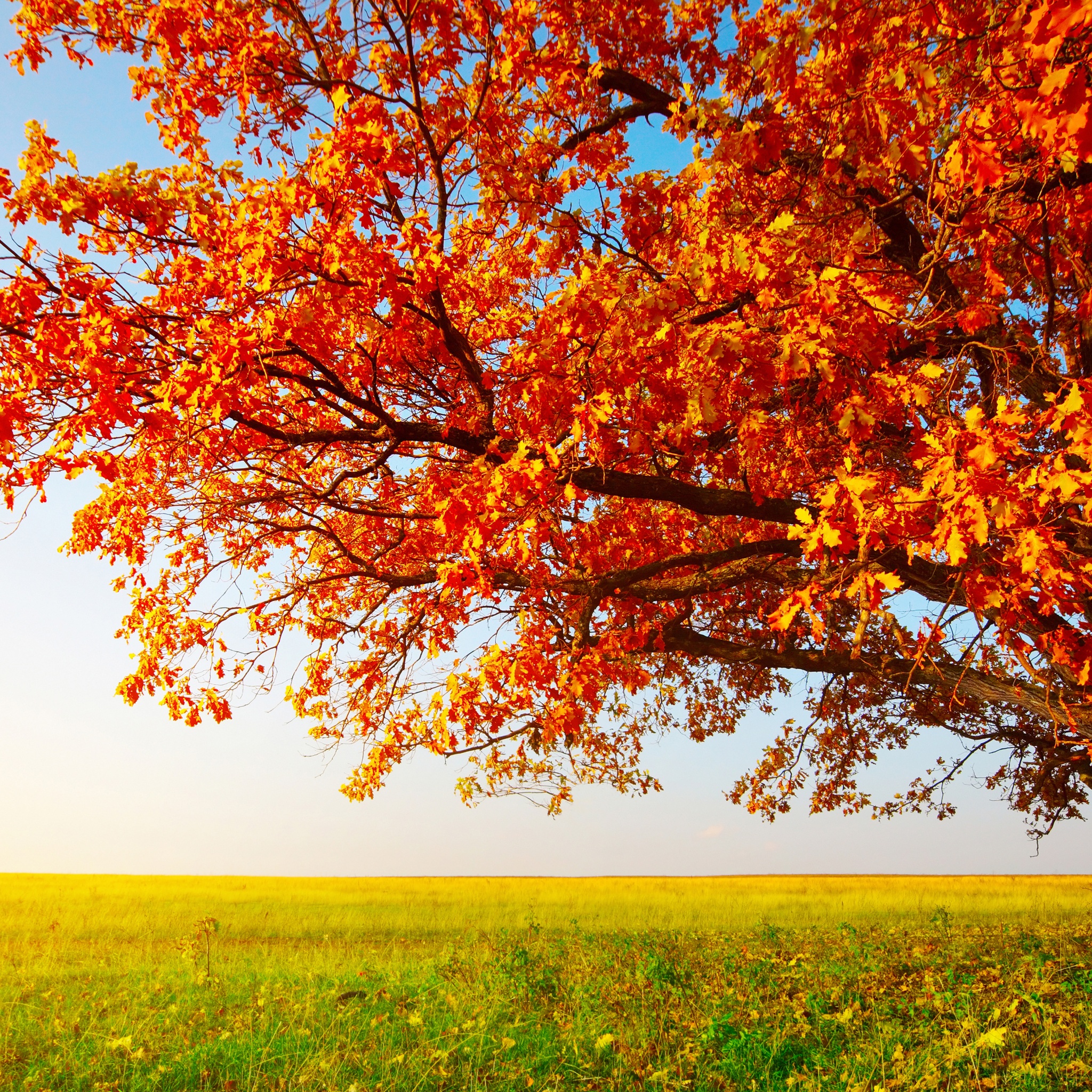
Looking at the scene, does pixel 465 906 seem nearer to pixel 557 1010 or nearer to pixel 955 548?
pixel 557 1010

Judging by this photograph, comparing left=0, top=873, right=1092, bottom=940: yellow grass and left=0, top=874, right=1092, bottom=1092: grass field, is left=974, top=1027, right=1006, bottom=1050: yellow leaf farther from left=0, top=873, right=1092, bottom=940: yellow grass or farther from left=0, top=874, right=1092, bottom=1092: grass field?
left=0, top=873, right=1092, bottom=940: yellow grass

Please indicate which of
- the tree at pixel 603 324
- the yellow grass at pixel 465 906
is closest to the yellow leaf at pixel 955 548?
the tree at pixel 603 324

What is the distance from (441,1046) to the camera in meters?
6.41

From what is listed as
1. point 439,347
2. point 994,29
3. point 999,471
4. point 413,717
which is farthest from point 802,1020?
point 994,29

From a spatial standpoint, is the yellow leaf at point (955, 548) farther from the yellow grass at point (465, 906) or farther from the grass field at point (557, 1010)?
the yellow grass at point (465, 906)

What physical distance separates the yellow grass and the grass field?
166cm

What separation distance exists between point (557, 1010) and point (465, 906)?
15.5m

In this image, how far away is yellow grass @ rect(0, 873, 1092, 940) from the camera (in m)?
16.7

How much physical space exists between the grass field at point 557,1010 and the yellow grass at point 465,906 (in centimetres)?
166

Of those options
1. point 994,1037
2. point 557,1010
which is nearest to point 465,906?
point 557,1010

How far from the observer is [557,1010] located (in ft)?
24.0

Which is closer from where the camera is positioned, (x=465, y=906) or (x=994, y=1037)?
(x=994, y=1037)

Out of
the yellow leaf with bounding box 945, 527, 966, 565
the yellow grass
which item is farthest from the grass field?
the yellow leaf with bounding box 945, 527, 966, 565

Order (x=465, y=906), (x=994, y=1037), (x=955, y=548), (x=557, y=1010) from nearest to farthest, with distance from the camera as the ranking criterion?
1. (x=994, y=1037)
2. (x=955, y=548)
3. (x=557, y=1010)
4. (x=465, y=906)
